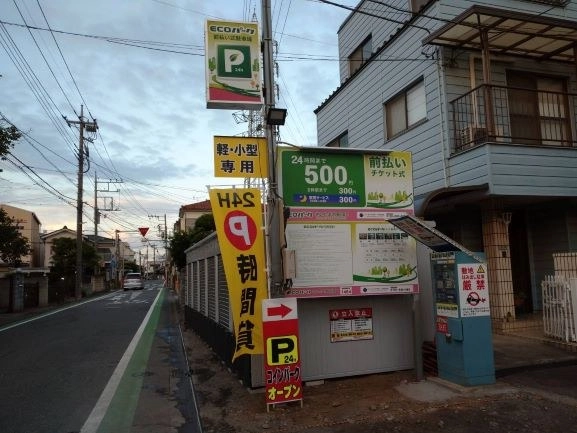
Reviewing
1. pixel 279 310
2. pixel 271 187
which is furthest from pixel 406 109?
pixel 279 310

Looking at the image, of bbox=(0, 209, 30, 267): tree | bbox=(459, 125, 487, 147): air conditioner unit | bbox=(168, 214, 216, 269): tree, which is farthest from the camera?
bbox=(168, 214, 216, 269): tree

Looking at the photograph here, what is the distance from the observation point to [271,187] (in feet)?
21.8

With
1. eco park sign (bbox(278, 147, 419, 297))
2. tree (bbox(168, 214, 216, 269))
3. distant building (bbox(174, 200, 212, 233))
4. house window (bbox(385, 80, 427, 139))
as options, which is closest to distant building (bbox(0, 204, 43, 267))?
distant building (bbox(174, 200, 212, 233))

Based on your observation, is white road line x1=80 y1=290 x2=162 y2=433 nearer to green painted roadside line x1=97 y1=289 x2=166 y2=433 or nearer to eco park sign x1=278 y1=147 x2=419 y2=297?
green painted roadside line x1=97 y1=289 x2=166 y2=433

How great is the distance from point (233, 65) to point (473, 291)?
4.60m

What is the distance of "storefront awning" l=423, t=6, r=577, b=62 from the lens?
9391 millimetres

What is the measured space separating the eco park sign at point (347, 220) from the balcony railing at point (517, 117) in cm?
332

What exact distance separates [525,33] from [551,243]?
15.9 feet

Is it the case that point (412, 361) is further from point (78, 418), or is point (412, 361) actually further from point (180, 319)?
point (180, 319)

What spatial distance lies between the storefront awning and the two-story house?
0.02m

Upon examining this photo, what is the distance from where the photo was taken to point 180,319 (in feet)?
63.2

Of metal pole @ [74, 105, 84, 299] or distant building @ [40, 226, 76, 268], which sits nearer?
metal pole @ [74, 105, 84, 299]

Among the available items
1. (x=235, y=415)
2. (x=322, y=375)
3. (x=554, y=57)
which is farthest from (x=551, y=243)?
(x=235, y=415)

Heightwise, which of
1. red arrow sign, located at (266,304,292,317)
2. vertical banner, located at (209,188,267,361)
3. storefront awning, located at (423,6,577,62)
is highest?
storefront awning, located at (423,6,577,62)
